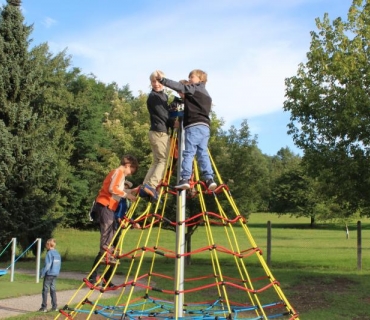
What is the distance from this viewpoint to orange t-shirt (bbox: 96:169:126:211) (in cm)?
590

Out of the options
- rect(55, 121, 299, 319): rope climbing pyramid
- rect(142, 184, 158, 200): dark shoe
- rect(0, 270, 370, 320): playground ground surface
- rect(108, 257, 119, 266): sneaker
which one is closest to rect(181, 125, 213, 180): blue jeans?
rect(55, 121, 299, 319): rope climbing pyramid

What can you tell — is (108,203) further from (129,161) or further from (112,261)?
(112,261)

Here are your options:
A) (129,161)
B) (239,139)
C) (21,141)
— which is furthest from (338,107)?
(21,141)

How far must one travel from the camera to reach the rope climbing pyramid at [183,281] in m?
4.84

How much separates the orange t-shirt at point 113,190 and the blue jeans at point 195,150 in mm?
1101

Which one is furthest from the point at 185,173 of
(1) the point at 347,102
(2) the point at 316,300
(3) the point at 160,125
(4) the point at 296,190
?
(4) the point at 296,190

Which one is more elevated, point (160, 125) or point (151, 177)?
point (160, 125)

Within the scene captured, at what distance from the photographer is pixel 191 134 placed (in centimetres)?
514

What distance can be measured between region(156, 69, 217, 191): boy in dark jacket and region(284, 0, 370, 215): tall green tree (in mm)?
7053

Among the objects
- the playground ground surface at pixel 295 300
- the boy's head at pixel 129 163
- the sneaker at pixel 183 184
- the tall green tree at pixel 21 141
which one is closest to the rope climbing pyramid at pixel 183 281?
the sneaker at pixel 183 184

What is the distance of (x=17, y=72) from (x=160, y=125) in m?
14.0

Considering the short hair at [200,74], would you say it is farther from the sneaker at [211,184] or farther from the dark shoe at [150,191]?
the dark shoe at [150,191]

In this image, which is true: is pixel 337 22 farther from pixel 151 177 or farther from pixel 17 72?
pixel 17 72

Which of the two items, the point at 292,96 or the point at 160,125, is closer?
the point at 160,125
